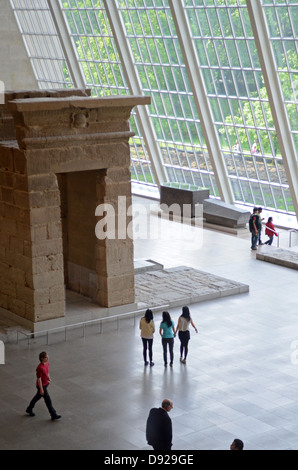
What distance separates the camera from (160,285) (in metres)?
21.5

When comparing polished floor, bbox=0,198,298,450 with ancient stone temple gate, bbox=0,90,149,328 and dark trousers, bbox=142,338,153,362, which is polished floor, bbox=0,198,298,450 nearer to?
dark trousers, bbox=142,338,153,362

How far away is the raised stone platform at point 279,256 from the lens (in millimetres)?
23469

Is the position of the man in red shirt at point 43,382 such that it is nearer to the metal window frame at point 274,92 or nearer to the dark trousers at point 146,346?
the dark trousers at point 146,346

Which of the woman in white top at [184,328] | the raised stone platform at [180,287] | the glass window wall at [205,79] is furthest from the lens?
the glass window wall at [205,79]

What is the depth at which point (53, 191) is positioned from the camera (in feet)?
58.5

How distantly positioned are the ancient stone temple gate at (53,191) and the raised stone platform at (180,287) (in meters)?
1.08

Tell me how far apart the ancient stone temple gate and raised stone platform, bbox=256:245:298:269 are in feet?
19.1

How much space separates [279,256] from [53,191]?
27.7ft

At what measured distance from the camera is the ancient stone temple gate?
1745 centimetres

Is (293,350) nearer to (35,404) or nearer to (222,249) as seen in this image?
(35,404)

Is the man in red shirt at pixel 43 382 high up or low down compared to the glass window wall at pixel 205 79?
down

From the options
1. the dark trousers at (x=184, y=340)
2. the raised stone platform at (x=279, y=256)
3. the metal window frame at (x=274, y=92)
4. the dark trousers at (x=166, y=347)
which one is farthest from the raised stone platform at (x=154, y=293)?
the metal window frame at (x=274, y=92)

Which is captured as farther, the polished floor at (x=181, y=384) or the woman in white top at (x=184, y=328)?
the woman in white top at (x=184, y=328)

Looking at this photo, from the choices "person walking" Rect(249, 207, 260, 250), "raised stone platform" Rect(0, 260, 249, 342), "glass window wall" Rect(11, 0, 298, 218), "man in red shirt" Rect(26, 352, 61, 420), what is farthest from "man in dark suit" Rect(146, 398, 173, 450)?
"glass window wall" Rect(11, 0, 298, 218)
